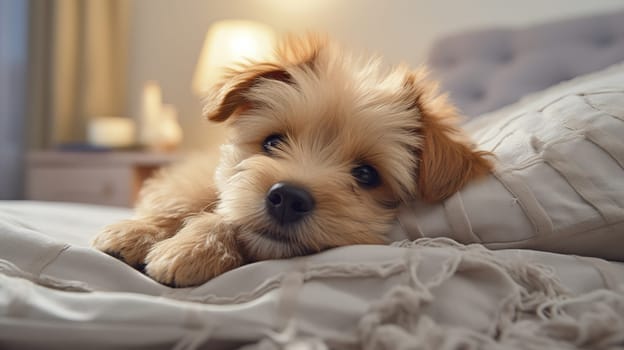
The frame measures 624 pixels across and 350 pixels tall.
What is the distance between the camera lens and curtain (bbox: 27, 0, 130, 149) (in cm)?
408

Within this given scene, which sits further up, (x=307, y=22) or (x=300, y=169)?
(x=307, y=22)

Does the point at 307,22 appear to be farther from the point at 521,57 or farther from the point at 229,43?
the point at 521,57

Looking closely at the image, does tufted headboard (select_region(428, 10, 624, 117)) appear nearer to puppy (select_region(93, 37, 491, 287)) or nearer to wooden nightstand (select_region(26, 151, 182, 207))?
puppy (select_region(93, 37, 491, 287))

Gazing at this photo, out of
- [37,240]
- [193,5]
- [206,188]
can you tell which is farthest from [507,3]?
[37,240]

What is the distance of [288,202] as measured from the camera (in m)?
1.15

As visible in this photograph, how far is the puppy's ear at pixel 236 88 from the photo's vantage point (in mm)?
1436

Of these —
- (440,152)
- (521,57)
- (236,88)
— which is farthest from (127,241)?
(521,57)

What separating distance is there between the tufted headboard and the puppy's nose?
170 cm

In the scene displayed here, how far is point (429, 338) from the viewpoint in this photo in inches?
30.6

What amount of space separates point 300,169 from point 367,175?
20 cm

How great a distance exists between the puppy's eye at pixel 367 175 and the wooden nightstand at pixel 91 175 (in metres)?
2.31

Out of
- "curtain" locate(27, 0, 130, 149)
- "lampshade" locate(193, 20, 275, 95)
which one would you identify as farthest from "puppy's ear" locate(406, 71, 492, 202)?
"curtain" locate(27, 0, 130, 149)

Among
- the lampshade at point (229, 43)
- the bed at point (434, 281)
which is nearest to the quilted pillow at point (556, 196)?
the bed at point (434, 281)

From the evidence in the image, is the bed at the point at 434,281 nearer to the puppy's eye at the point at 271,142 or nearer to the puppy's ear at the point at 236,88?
the puppy's eye at the point at 271,142
